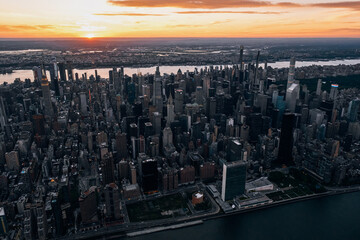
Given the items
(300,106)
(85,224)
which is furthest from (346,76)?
(85,224)

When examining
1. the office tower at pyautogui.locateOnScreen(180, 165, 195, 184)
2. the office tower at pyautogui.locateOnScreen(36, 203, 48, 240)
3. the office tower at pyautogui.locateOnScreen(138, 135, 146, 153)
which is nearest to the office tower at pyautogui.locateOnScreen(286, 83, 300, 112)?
the office tower at pyautogui.locateOnScreen(180, 165, 195, 184)

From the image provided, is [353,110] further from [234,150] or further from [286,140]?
[234,150]

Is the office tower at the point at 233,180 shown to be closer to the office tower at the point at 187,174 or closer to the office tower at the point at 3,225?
the office tower at the point at 187,174

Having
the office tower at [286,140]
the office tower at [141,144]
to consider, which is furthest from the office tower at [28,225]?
the office tower at [286,140]

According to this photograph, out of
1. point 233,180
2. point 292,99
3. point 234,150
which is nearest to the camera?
point 233,180

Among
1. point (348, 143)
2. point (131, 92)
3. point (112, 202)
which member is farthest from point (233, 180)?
point (131, 92)

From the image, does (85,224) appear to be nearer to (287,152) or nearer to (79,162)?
(79,162)

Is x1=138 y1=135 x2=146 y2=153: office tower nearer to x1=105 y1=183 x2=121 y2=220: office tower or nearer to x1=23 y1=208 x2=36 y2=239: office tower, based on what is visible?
x1=105 y1=183 x2=121 y2=220: office tower
